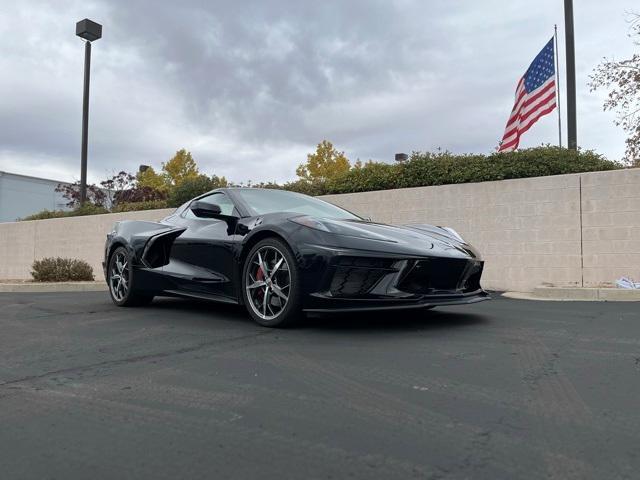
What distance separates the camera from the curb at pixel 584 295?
22.4 feet

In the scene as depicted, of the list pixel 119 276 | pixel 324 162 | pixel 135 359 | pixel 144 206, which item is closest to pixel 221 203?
pixel 119 276

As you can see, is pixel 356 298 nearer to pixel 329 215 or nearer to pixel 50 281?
pixel 329 215

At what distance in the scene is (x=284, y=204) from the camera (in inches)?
213

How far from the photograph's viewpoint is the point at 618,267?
313 inches

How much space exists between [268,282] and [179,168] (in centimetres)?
2796

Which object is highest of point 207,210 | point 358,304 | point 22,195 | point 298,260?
point 22,195

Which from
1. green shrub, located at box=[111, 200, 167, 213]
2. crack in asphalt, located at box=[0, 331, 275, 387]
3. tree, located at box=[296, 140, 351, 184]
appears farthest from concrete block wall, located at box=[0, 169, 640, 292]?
tree, located at box=[296, 140, 351, 184]

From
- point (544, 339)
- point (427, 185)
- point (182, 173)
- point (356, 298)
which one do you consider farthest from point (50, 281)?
point (182, 173)

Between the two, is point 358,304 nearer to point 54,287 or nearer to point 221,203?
point 221,203

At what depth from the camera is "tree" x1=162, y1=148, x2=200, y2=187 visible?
102 ft

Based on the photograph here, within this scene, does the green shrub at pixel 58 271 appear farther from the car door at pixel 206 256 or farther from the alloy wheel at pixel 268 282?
the alloy wheel at pixel 268 282

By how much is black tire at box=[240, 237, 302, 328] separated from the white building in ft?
150

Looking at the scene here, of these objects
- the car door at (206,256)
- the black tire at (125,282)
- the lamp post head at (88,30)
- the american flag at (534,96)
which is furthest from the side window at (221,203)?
the lamp post head at (88,30)

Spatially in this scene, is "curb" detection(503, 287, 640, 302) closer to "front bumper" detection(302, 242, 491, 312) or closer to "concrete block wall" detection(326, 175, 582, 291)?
"concrete block wall" detection(326, 175, 582, 291)
